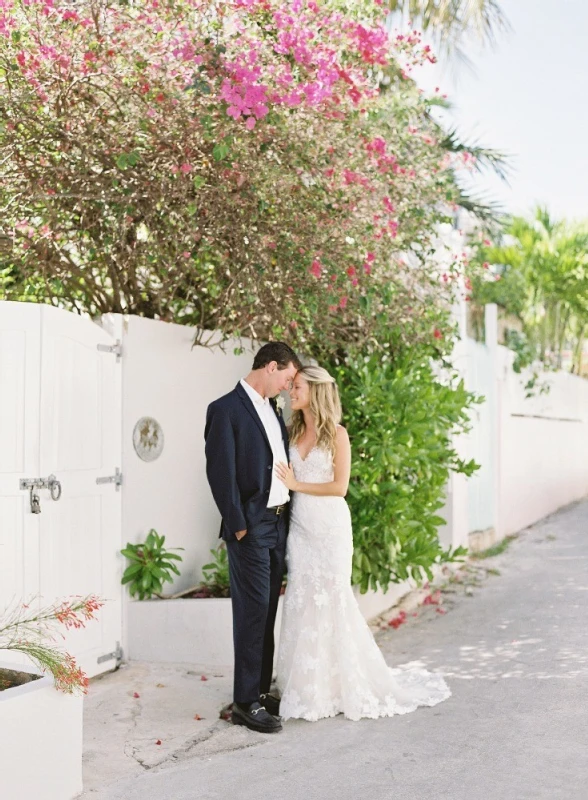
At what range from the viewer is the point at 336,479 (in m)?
5.85

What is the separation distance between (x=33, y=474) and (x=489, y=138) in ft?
37.5

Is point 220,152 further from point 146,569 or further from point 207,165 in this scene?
point 146,569

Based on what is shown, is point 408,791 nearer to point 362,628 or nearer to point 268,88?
point 362,628

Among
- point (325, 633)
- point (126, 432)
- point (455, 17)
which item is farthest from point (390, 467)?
point (455, 17)

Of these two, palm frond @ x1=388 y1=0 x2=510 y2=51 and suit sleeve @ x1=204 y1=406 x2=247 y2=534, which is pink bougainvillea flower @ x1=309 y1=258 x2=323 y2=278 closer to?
suit sleeve @ x1=204 y1=406 x2=247 y2=534

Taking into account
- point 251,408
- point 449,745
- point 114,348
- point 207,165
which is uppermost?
point 207,165

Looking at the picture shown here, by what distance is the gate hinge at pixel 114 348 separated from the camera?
255 inches

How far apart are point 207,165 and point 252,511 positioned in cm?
246

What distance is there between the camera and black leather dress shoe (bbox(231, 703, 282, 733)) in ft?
17.3

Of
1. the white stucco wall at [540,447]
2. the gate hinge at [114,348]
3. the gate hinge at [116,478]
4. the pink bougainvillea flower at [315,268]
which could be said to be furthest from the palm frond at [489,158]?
the gate hinge at [116,478]

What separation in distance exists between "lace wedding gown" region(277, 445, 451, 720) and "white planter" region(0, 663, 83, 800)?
1552 millimetres

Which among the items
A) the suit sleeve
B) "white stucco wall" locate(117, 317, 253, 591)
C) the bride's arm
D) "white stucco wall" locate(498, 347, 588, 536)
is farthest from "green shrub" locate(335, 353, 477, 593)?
"white stucco wall" locate(498, 347, 588, 536)

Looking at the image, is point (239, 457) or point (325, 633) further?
point (325, 633)

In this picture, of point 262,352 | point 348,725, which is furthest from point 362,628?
point 262,352
